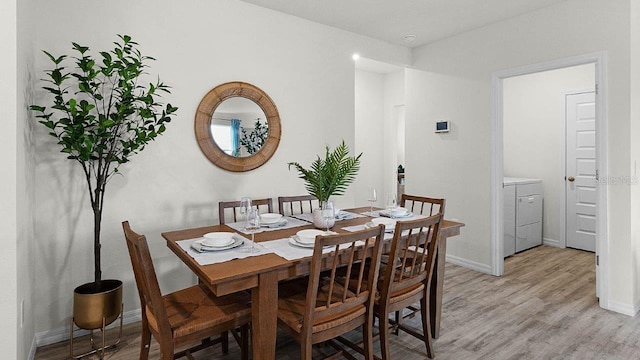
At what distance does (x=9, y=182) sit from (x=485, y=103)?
409cm

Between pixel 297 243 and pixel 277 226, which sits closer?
pixel 297 243

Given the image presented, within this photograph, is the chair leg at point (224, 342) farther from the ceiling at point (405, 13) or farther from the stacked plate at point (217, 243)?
the ceiling at point (405, 13)

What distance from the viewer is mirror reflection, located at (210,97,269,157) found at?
319cm

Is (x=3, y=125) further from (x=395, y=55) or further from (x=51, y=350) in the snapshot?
(x=395, y=55)

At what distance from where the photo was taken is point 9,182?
5.79 ft

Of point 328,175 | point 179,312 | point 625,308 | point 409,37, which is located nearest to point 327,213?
point 328,175

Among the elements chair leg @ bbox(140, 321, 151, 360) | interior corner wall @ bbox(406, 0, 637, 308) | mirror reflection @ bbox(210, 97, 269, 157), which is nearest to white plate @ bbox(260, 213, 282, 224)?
mirror reflection @ bbox(210, 97, 269, 157)

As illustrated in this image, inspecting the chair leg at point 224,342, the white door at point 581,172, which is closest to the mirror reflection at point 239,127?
the chair leg at point 224,342

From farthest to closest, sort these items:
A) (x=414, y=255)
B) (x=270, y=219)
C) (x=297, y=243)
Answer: (x=270, y=219) → (x=414, y=255) → (x=297, y=243)

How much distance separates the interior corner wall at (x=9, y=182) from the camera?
1.74 metres

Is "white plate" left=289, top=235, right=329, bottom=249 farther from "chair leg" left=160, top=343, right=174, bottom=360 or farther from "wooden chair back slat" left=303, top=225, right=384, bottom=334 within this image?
"chair leg" left=160, top=343, right=174, bottom=360

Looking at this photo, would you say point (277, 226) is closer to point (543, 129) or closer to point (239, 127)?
point (239, 127)

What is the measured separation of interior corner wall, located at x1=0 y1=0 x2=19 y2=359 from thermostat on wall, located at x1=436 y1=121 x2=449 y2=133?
13.0 ft

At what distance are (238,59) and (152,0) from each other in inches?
31.6
